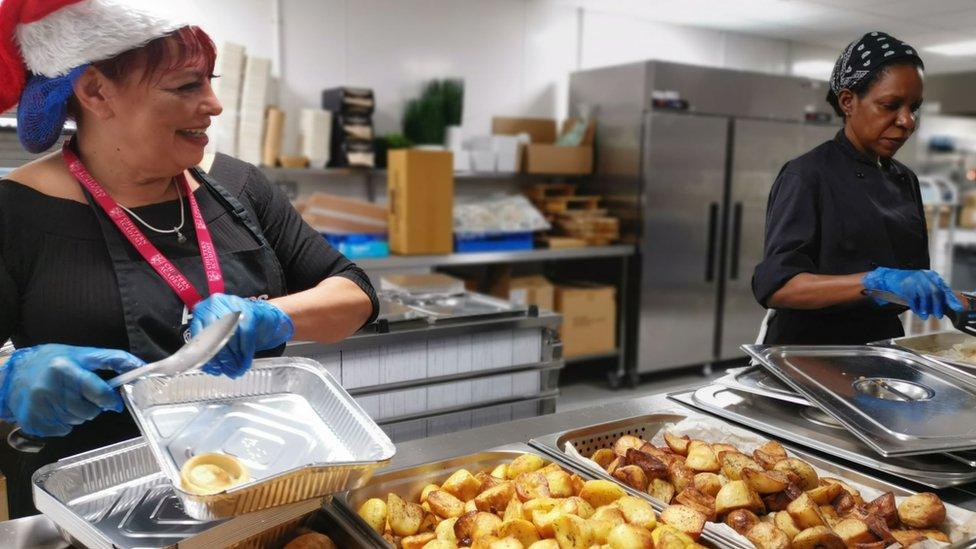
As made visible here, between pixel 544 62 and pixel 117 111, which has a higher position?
pixel 544 62

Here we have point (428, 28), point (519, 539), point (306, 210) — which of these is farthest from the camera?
point (428, 28)

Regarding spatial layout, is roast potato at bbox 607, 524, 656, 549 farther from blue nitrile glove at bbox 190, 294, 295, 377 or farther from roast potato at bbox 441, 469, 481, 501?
blue nitrile glove at bbox 190, 294, 295, 377

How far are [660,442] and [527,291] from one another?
321cm

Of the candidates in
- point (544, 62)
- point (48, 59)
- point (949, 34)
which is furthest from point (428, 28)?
point (48, 59)

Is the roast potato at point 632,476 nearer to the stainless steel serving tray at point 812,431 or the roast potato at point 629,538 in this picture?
the roast potato at point 629,538

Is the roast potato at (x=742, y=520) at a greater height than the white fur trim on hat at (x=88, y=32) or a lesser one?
lesser

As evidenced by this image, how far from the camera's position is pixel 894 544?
1.02 metres

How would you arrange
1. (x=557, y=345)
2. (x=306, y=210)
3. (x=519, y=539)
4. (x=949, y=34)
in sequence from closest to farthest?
1. (x=519, y=539)
2. (x=557, y=345)
3. (x=306, y=210)
4. (x=949, y=34)

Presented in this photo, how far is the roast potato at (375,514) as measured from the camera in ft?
3.41

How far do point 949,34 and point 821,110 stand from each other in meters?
1.18

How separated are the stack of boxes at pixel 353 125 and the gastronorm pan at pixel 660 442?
10.0 feet

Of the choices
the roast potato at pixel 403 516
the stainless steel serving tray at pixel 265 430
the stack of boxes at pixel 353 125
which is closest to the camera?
the stainless steel serving tray at pixel 265 430

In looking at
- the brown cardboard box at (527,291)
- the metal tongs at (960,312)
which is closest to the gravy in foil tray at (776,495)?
the metal tongs at (960,312)

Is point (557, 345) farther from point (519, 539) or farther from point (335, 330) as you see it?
point (519, 539)
